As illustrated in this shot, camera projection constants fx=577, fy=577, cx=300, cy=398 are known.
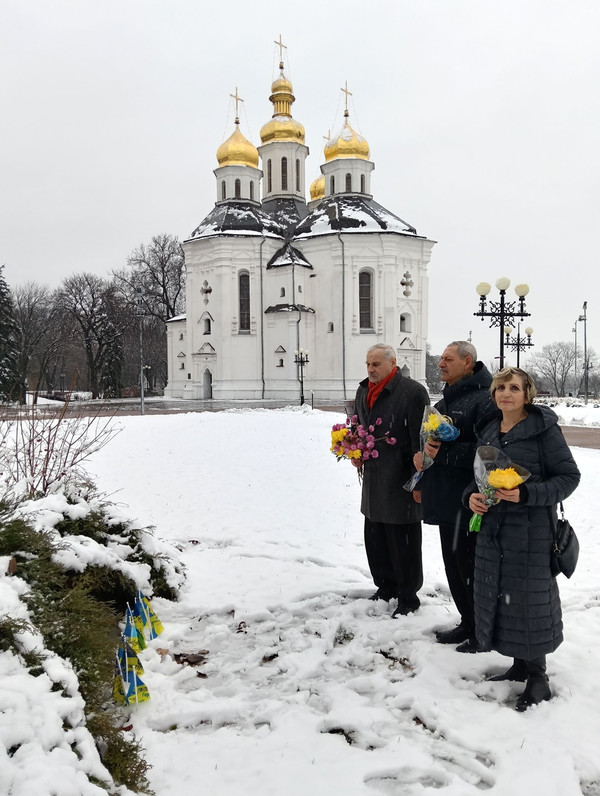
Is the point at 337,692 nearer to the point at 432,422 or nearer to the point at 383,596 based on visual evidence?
the point at 383,596

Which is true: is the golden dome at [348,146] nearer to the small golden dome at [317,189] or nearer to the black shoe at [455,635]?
the small golden dome at [317,189]

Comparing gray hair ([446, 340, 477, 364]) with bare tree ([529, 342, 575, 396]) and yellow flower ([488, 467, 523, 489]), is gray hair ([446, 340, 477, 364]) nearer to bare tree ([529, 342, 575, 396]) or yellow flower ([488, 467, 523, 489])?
yellow flower ([488, 467, 523, 489])

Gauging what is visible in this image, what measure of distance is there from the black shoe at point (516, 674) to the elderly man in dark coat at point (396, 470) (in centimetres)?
106

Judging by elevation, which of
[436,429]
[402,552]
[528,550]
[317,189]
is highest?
[317,189]

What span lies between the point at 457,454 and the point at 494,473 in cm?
73

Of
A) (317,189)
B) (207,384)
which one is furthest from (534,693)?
(317,189)

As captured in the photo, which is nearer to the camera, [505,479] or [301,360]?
[505,479]

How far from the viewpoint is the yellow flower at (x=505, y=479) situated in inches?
120

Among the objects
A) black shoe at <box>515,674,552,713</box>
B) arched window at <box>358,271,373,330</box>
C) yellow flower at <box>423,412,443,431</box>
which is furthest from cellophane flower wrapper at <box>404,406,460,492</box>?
arched window at <box>358,271,373,330</box>

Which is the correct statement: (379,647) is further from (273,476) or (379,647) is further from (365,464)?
(273,476)

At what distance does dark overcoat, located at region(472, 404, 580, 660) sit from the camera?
317 centimetres

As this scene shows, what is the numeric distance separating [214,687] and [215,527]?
4.10 m

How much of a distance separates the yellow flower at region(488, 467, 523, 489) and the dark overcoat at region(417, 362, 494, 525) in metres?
0.71

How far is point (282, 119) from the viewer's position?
1657 inches
